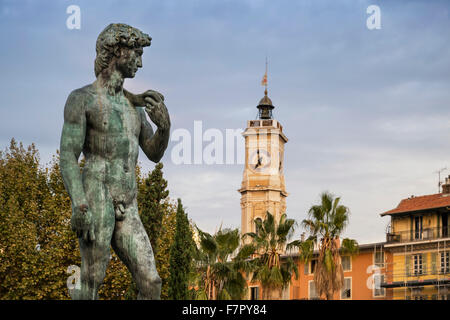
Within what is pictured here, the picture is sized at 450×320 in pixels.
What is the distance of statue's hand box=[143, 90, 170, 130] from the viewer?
859cm

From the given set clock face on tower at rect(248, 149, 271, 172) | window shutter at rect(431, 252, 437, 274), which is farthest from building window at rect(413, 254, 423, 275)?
clock face on tower at rect(248, 149, 271, 172)

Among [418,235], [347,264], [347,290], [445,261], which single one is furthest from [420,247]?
[347,290]

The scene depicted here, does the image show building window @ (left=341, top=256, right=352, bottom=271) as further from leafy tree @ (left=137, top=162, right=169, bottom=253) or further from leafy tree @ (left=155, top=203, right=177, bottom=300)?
leafy tree @ (left=137, top=162, right=169, bottom=253)

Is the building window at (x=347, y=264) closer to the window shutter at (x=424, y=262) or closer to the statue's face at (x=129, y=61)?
the window shutter at (x=424, y=262)

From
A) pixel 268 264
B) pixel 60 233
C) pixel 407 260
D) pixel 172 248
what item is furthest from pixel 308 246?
pixel 407 260

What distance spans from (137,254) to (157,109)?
153 cm

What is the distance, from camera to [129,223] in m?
8.30

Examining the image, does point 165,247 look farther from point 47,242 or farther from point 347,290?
point 347,290

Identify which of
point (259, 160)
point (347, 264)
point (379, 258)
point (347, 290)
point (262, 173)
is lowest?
point (347, 290)

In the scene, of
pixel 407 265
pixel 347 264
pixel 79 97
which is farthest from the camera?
pixel 347 264

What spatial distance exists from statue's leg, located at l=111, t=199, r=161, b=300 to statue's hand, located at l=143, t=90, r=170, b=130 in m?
0.98

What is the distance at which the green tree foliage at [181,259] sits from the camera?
117ft

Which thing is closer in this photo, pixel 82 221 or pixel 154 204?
pixel 82 221

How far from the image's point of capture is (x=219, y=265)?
128ft
